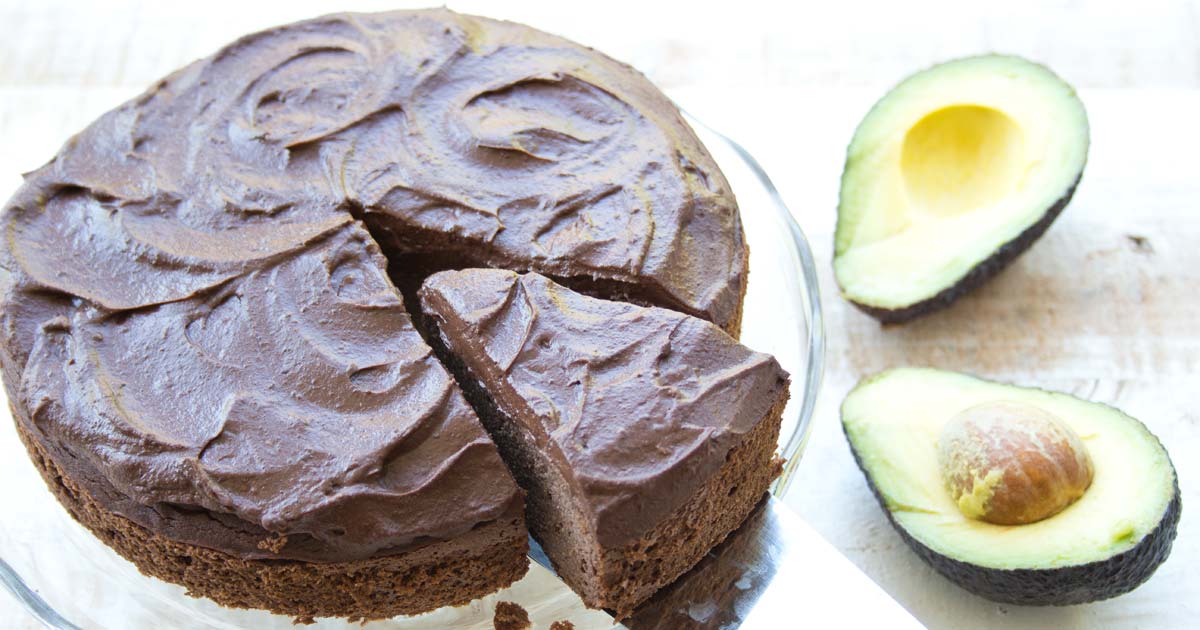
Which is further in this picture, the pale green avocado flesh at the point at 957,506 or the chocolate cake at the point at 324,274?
the pale green avocado flesh at the point at 957,506

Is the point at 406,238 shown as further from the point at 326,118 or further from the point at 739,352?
the point at 739,352

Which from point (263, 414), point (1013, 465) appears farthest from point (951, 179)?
point (263, 414)

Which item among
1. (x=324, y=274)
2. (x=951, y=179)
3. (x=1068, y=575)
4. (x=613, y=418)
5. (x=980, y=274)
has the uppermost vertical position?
(x=324, y=274)

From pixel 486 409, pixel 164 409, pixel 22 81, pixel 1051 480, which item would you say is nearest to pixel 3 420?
pixel 164 409

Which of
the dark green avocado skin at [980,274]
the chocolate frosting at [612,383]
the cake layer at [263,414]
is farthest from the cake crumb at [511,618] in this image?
the dark green avocado skin at [980,274]

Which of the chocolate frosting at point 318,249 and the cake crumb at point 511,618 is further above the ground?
the chocolate frosting at point 318,249

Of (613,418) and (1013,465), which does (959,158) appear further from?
(613,418)

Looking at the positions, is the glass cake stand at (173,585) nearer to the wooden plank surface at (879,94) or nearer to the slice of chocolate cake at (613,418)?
the slice of chocolate cake at (613,418)
